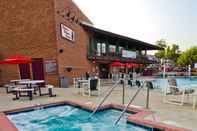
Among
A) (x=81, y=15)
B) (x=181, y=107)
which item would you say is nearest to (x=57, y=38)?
(x=81, y=15)

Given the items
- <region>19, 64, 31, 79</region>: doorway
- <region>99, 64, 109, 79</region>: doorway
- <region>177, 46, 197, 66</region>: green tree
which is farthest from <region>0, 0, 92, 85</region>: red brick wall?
<region>177, 46, 197, 66</region>: green tree

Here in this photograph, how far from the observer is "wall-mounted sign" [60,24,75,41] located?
47.7 ft

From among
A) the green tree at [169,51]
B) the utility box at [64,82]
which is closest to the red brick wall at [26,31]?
the utility box at [64,82]

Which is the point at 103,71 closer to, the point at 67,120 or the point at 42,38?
the point at 42,38

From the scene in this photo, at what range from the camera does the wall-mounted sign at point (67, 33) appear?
1455cm

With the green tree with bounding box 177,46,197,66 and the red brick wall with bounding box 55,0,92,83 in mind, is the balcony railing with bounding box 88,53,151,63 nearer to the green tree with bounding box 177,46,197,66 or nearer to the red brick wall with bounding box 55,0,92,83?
the red brick wall with bounding box 55,0,92,83

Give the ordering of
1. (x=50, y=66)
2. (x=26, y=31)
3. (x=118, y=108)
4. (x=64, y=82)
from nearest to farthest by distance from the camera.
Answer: (x=118, y=108) → (x=64, y=82) → (x=50, y=66) → (x=26, y=31)

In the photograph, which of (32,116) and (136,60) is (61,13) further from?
(136,60)

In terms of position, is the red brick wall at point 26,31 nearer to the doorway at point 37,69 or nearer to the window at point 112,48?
the doorway at point 37,69

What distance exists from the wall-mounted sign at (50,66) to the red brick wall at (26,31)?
29 centimetres

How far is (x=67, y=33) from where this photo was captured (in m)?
15.2

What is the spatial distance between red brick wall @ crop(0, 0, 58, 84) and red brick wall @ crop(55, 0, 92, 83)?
22.8 inches

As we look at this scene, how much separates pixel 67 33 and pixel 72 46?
4.08 ft

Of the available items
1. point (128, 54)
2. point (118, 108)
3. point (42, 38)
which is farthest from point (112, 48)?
point (118, 108)
